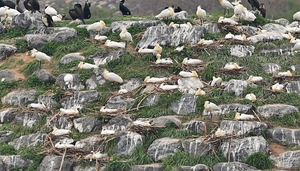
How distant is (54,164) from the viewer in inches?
703

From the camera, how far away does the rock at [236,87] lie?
66.3 ft

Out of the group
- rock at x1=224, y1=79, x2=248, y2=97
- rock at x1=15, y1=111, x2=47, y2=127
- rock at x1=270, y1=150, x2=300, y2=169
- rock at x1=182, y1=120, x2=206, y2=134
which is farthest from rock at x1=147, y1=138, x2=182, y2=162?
rock at x1=15, y1=111, x2=47, y2=127

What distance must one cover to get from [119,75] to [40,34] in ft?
19.3

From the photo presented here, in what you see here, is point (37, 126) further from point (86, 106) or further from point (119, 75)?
point (119, 75)

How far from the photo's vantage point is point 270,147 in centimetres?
1756

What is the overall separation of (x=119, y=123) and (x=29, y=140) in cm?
287

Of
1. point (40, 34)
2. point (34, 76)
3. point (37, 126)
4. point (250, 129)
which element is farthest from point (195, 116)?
point (40, 34)

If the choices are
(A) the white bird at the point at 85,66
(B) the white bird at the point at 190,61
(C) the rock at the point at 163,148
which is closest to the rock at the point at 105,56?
(A) the white bird at the point at 85,66

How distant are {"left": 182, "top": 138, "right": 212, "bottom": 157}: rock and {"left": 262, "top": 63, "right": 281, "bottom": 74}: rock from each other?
603cm

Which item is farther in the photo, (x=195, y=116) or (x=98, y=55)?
(x=98, y=55)

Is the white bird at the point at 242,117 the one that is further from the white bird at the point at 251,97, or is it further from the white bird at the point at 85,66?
the white bird at the point at 85,66

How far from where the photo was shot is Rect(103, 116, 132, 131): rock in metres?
19.2

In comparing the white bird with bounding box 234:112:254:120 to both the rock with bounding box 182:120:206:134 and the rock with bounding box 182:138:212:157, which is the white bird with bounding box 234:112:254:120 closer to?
the rock with bounding box 182:120:206:134

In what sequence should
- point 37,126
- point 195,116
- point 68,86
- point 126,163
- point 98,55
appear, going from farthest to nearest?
point 98,55 < point 68,86 < point 37,126 < point 195,116 < point 126,163
